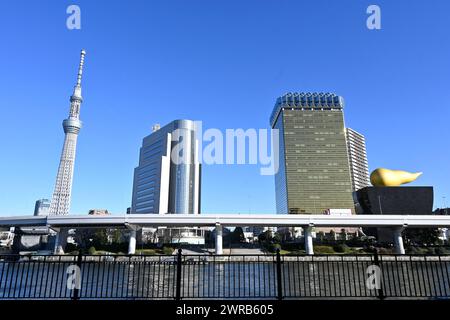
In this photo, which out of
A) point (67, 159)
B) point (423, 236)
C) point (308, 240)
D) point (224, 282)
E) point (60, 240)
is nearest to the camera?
point (224, 282)

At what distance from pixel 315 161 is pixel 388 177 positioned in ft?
320

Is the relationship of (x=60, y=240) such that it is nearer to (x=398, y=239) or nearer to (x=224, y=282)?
(x=398, y=239)

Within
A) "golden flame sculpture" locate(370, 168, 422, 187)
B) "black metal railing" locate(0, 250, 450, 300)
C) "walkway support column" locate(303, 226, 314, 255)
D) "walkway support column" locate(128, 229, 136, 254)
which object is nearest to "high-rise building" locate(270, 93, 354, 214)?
"golden flame sculpture" locate(370, 168, 422, 187)

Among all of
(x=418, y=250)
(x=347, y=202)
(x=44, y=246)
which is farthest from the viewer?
(x=347, y=202)

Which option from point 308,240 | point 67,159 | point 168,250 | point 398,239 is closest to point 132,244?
point 168,250

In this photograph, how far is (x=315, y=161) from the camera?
185500 millimetres

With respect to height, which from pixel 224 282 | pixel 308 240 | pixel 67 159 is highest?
pixel 67 159

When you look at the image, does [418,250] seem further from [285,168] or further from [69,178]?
[69,178]
